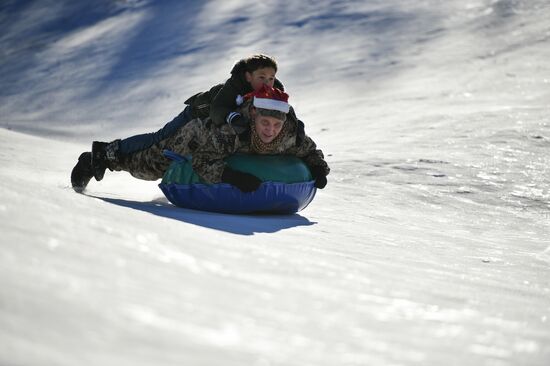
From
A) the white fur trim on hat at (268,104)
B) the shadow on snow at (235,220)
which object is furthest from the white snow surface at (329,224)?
the white fur trim on hat at (268,104)

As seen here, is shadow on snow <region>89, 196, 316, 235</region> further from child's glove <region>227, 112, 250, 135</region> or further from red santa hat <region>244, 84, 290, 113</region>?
red santa hat <region>244, 84, 290, 113</region>

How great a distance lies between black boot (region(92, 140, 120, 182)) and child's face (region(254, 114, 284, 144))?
112 centimetres

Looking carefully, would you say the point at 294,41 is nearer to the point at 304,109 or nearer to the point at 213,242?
the point at 304,109

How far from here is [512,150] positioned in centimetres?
748

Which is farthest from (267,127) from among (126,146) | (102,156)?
(102,156)

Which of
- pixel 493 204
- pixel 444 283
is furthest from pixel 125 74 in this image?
pixel 444 283

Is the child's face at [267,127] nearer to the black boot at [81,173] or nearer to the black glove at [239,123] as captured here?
the black glove at [239,123]

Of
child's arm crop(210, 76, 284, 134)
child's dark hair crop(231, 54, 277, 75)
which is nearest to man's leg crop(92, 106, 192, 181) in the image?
child's arm crop(210, 76, 284, 134)

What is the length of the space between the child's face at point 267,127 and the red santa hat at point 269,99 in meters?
0.06

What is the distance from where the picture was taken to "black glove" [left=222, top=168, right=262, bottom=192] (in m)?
3.96

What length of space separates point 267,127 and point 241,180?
0.34 metres

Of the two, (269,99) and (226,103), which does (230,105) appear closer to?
(226,103)

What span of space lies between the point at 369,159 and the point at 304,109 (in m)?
4.80

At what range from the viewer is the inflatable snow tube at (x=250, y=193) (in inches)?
160
